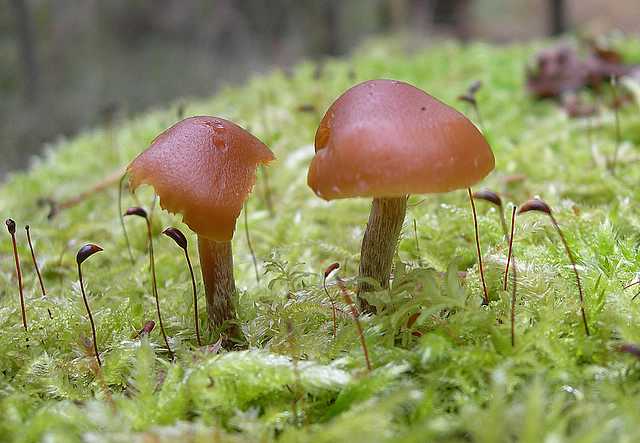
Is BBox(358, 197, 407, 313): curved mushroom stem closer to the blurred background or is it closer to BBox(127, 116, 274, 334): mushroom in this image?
BBox(127, 116, 274, 334): mushroom

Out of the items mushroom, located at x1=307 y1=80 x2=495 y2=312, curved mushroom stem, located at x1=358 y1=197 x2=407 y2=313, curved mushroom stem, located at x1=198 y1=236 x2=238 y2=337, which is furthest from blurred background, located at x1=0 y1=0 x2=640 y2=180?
mushroom, located at x1=307 y1=80 x2=495 y2=312

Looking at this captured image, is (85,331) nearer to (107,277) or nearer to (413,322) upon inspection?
(107,277)

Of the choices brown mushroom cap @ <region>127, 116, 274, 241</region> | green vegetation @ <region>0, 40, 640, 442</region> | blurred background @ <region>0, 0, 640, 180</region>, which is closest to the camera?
green vegetation @ <region>0, 40, 640, 442</region>

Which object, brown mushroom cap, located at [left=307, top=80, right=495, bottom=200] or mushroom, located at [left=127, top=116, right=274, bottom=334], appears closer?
brown mushroom cap, located at [left=307, top=80, right=495, bottom=200]

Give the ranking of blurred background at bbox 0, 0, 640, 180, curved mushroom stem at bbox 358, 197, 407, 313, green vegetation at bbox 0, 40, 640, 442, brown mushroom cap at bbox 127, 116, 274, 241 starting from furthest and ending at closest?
blurred background at bbox 0, 0, 640, 180 < curved mushroom stem at bbox 358, 197, 407, 313 < brown mushroom cap at bbox 127, 116, 274, 241 < green vegetation at bbox 0, 40, 640, 442

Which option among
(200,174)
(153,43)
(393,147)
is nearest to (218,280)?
(200,174)

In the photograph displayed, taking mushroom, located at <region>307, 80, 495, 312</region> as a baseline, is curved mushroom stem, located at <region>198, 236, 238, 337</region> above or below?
below
